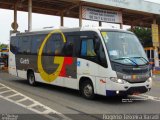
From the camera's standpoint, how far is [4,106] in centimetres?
1093

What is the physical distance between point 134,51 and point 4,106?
4874 mm

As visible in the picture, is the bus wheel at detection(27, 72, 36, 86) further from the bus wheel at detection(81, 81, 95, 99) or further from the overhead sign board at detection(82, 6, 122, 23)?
the overhead sign board at detection(82, 6, 122, 23)

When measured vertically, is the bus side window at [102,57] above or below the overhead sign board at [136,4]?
below

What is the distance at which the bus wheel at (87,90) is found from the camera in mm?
12306

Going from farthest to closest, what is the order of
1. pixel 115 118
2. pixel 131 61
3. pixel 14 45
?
1. pixel 14 45
2. pixel 131 61
3. pixel 115 118

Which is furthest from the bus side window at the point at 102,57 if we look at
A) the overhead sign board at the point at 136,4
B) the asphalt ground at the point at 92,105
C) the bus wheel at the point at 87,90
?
the overhead sign board at the point at 136,4

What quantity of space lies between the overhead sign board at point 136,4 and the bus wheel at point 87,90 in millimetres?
17181

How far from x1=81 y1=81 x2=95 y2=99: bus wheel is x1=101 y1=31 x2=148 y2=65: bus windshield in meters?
1.48

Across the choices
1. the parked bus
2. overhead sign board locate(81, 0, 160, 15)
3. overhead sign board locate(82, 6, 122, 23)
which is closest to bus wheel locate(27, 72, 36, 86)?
the parked bus

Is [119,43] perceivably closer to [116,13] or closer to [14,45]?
[14,45]

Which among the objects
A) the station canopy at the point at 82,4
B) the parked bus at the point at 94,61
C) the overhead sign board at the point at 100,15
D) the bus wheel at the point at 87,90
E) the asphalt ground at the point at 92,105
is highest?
the station canopy at the point at 82,4

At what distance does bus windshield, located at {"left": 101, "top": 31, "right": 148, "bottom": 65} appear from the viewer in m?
11.7

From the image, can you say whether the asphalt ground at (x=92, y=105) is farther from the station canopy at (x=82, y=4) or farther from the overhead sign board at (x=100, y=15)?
the station canopy at (x=82, y=4)

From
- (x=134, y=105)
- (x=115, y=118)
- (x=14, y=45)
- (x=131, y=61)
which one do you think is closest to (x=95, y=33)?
(x=131, y=61)
